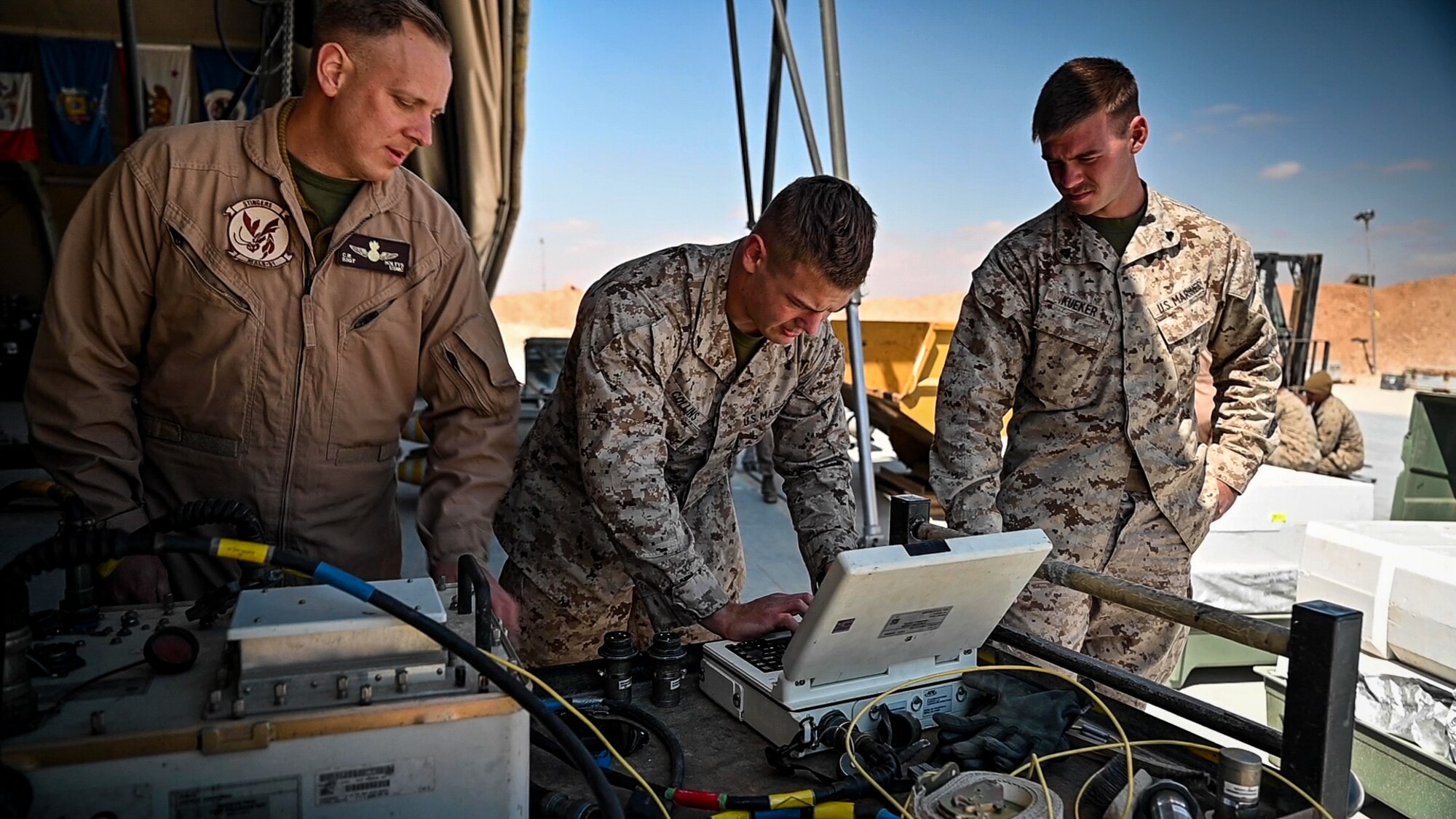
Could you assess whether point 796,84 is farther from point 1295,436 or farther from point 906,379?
point 1295,436

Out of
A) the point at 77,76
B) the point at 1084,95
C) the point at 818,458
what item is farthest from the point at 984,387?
the point at 77,76

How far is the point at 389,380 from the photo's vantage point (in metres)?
1.83

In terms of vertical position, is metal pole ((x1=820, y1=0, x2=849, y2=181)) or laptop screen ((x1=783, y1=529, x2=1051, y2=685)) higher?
metal pole ((x1=820, y1=0, x2=849, y2=181))

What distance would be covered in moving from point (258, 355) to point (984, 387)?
1.41 metres

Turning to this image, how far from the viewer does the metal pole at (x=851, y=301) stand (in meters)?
3.41

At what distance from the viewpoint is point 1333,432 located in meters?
8.39

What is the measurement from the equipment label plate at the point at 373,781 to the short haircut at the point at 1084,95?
176 cm

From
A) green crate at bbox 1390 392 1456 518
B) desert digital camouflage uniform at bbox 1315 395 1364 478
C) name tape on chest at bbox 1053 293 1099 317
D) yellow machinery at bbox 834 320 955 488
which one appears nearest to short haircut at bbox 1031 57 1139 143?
Answer: name tape on chest at bbox 1053 293 1099 317

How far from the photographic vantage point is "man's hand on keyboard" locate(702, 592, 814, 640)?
1.60 metres

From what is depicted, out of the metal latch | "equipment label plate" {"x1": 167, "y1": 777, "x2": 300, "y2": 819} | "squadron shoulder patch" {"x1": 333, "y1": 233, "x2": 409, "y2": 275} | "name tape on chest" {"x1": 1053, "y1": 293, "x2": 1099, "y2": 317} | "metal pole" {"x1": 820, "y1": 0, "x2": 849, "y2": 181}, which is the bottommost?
"equipment label plate" {"x1": 167, "y1": 777, "x2": 300, "y2": 819}

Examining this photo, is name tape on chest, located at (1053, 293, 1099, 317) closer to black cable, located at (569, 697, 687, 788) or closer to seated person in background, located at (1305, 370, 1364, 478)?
black cable, located at (569, 697, 687, 788)

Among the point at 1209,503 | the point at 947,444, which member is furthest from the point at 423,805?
the point at 1209,503

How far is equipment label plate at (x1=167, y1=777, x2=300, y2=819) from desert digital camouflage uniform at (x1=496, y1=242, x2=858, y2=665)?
0.89 metres

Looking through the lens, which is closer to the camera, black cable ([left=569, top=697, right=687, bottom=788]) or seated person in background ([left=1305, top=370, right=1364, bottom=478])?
black cable ([left=569, top=697, right=687, bottom=788])
